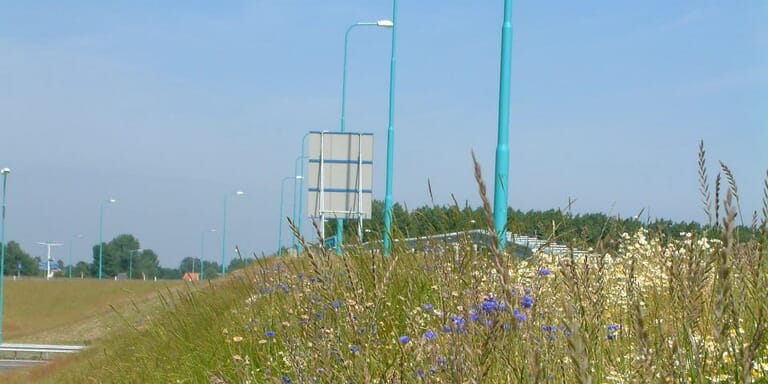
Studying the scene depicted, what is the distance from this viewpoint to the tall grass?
2.46 metres

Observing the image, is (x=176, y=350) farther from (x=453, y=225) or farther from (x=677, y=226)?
(x=677, y=226)

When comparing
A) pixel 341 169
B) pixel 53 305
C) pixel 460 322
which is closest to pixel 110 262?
pixel 53 305

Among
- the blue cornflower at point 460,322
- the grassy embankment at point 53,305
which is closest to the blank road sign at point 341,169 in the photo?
the blue cornflower at point 460,322

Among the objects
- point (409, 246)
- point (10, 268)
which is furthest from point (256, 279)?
point (10, 268)

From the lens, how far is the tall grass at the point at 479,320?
246 centimetres

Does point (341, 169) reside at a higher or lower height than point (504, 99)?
lower

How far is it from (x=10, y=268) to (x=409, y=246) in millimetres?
185209

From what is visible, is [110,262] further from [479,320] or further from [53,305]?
[479,320]

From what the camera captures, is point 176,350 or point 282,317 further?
point 176,350

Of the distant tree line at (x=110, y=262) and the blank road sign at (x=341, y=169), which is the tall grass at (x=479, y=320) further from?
the distant tree line at (x=110, y=262)

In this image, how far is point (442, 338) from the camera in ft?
13.6

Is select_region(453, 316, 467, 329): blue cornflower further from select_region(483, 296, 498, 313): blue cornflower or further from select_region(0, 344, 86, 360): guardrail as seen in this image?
select_region(0, 344, 86, 360): guardrail

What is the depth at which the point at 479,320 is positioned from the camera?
2.98 meters

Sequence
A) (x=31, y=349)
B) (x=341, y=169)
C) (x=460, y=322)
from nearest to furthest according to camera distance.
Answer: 1. (x=460, y=322)
2. (x=341, y=169)
3. (x=31, y=349)
